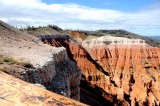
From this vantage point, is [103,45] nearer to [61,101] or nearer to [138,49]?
[138,49]

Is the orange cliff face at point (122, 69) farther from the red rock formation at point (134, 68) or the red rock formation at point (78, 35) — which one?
the red rock formation at point (78, 35)

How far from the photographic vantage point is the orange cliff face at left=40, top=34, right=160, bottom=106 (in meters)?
66.5

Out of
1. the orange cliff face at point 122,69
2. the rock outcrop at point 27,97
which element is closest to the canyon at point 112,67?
the orange cliff face at point 122,69

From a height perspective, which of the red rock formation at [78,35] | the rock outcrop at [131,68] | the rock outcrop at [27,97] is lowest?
the rock outcrop at [131,68]

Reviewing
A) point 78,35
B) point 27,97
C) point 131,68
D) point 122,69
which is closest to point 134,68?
point 131,68

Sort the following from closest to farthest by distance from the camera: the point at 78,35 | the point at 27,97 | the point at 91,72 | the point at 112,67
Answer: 1. the point at 27,97
2. the point at 91,72
3. the point at 112,67
4. the point at 78,35

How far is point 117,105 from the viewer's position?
210 feet

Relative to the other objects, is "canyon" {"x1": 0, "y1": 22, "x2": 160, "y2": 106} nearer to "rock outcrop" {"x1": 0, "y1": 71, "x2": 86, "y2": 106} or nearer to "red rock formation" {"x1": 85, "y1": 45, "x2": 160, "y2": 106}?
"red rock formation" {"x1": 85, "y1": 45, "x2": 160, "y2": 106}

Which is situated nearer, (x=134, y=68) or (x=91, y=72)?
(x=91, y=72)

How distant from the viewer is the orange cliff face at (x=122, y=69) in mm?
66475

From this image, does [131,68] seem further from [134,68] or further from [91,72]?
[91,72]

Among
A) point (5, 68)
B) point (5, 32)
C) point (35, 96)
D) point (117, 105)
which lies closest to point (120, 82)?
point (117, 105)

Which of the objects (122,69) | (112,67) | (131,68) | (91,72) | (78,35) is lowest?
(122,69)

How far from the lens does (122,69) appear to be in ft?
263
